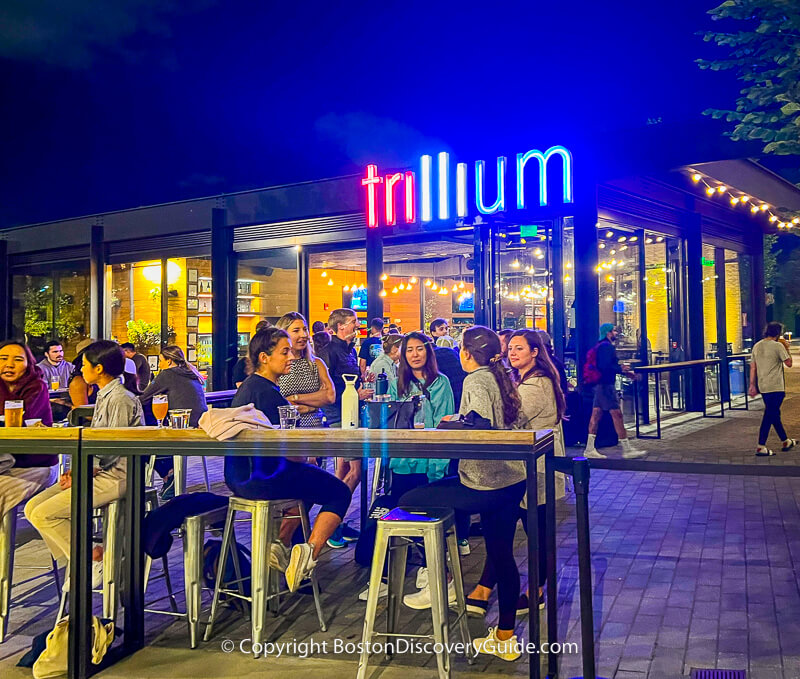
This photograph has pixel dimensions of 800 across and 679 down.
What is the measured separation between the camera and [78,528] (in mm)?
3744

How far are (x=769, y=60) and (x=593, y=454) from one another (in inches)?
196

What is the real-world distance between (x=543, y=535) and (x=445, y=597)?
0.65 meters

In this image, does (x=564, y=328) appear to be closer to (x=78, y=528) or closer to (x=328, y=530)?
(x=328, y=530)

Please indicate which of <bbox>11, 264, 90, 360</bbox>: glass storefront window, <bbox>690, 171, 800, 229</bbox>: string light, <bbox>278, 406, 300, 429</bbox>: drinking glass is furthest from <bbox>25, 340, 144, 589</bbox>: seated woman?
<bbox>11, 264, 90, 360</bbox>: glass storefront window

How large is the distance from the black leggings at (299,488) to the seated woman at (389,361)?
3.18 metres

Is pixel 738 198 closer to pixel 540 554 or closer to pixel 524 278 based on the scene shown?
pixel 524 278

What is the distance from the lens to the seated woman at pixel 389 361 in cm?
760

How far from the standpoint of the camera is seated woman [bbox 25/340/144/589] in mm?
4195

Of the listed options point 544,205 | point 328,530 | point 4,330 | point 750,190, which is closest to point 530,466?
point 328,530

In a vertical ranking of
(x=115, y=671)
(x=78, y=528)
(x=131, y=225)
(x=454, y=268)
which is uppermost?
(x=131, y=225)

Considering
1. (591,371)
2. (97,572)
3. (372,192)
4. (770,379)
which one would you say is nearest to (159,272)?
(372,192)

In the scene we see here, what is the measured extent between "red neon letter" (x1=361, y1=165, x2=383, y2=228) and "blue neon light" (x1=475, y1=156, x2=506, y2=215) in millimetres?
1658

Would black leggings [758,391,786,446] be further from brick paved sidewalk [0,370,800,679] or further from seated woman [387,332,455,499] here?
A: seated woman [387,332,455,499]

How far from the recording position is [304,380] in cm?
620
